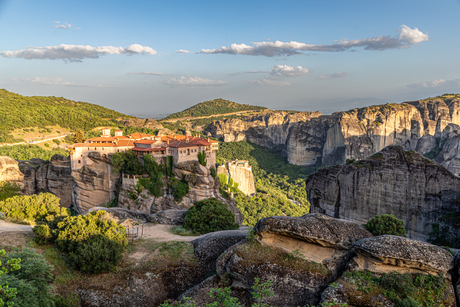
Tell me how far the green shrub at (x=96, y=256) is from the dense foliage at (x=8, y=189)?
3277cm

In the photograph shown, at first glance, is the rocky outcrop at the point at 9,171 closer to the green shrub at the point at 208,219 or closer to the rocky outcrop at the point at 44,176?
the rocky outcrop at the point at 44,176

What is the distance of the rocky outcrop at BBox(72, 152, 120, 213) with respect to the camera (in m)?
39.4

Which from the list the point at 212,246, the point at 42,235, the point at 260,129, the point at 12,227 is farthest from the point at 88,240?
the point at 260,129

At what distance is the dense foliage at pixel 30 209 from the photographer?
22344 mm

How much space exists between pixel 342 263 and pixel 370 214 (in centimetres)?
1468

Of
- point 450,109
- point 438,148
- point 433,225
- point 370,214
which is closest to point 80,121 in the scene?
point 370,214

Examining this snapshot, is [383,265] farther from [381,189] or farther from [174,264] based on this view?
[381,189]

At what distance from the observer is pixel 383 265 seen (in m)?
12.3

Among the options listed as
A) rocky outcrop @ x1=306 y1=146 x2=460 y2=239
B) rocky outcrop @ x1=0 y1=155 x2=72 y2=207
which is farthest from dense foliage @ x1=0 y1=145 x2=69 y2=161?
rocky outcrop @ x1=306 y1=146 x2=460 y2=239

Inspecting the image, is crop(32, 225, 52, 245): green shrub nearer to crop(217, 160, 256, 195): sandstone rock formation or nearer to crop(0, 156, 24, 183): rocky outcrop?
crop(0, 156, 24, 183): rocky outcrop

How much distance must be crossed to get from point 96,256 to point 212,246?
21.2ft

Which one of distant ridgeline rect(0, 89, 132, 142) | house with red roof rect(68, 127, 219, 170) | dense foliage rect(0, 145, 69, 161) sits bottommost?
dense foliage rect(0, 145, 69, 161)

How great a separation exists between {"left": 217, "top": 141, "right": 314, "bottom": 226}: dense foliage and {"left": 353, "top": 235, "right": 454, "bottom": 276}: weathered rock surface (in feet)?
117

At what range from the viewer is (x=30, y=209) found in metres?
22.7
